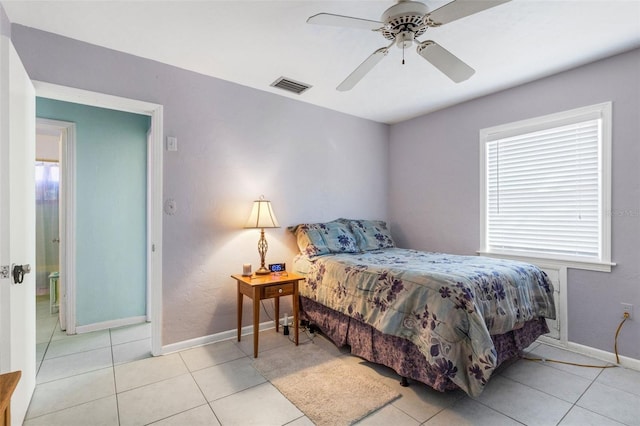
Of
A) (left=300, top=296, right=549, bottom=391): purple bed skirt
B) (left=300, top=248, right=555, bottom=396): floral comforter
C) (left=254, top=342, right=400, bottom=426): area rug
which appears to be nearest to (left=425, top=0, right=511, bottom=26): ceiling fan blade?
(left=300, top=248, right=555, bottom=396): floral comforter

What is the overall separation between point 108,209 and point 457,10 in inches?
139

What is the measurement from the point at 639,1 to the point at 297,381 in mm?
3232

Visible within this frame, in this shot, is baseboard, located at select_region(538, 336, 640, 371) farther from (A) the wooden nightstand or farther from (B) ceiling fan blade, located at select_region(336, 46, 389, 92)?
(B) ceiling fan blade, located at select_region(336, 46, 389, 92)

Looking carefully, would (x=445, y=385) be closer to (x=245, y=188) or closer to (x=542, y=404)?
(x=542, y=404)

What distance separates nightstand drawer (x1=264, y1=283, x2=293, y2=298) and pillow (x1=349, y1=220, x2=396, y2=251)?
3.55 feet

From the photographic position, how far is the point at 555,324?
288 cm

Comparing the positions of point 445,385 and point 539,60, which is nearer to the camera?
point 445,385

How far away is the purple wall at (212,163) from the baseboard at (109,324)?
40.7 inches

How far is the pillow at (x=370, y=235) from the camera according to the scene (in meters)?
3.65

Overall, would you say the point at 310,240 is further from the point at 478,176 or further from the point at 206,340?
the point at 478,176

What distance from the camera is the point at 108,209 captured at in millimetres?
3363

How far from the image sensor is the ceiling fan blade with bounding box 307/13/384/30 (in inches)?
66.3

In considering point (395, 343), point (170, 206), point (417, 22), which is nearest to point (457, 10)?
point (417, 22)

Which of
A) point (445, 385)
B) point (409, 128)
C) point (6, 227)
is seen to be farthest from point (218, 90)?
point (445, 385)
